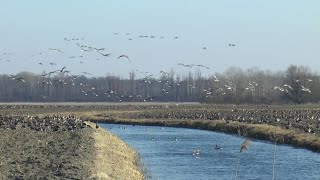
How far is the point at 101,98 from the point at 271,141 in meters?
119

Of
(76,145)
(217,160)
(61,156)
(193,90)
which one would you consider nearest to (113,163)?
(61,156)

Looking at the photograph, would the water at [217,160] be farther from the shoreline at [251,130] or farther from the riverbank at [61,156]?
the riverbank at [61,156]

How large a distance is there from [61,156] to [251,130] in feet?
90.7

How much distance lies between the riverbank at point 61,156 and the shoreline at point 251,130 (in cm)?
672

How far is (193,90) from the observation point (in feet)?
580

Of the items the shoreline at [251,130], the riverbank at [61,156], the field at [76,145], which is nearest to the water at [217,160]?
the shoreline at [251,130]

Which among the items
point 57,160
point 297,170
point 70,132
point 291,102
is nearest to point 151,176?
point 57,160

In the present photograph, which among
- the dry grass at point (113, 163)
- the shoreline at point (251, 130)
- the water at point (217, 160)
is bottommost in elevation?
the water at point (217, 160)

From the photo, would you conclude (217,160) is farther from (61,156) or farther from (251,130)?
(251,130)

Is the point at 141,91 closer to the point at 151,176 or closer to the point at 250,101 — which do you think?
the point at 250,101

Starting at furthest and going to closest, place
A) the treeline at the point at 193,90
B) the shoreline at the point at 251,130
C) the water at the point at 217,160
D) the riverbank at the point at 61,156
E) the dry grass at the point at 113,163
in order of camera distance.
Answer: the treeline at the point at 193,90, the shoreline at the point at 251,130, the water at the point at 217,160, the dry grass at the point at 113,163, the riverbank at the point at 61,156

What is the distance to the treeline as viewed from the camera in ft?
371

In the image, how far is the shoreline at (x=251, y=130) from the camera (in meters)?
41.8

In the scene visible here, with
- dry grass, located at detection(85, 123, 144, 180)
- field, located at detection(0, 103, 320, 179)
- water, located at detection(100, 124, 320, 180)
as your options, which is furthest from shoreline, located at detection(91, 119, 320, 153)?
dry grass, located at detection(85, 123, 144, 180)
